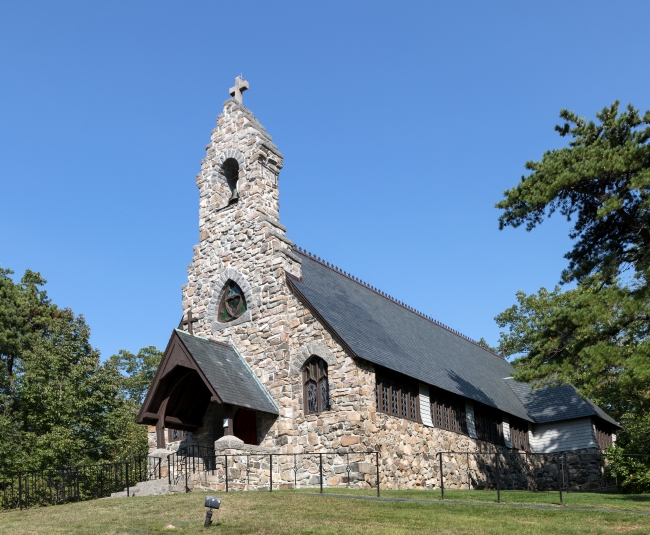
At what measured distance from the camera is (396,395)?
22.9 meters

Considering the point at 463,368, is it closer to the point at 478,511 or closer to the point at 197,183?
the point at 197,183

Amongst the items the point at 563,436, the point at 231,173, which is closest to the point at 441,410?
the point at 563,436

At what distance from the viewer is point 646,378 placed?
54.3 feet

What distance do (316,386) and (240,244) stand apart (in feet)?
19.0

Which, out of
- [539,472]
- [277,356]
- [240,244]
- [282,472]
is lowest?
[539,472]

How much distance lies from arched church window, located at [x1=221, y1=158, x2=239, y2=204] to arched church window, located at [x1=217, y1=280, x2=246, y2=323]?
361cm

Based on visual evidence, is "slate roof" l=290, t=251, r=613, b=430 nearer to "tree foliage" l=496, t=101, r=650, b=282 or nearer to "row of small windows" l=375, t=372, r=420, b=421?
"row of small windows" l=375, t=372, r=420, b=421

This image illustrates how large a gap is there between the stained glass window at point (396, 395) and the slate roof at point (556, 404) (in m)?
9.21

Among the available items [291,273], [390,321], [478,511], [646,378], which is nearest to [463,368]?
[390,321]

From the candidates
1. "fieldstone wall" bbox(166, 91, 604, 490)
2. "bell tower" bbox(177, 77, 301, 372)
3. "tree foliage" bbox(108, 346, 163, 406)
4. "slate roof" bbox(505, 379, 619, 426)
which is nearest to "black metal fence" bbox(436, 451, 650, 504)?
"fieldstone wall" bbox(166, 91, 604, 490)

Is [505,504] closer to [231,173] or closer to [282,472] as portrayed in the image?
[282,472]

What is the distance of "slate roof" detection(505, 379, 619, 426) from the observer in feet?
104

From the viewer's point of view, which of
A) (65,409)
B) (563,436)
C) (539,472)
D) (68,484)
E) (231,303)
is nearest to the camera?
(231,303)

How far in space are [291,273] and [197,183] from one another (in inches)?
223
